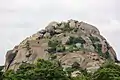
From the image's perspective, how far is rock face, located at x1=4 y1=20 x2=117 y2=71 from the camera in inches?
3474

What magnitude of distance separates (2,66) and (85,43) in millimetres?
24887

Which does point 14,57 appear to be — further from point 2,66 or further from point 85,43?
point 85,43

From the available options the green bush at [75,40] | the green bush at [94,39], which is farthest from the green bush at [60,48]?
the green bush at [94,39]

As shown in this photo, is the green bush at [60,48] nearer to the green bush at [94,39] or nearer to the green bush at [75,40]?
the green bush at [75,40]

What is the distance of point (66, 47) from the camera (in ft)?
307

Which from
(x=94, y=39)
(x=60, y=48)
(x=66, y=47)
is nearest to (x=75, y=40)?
(x=66, y=47)

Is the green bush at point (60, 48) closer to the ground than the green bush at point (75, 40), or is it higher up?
closer to the ground

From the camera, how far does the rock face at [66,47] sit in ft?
290

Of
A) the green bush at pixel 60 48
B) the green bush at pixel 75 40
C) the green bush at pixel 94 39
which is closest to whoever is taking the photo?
the green bush at pixel 60 48

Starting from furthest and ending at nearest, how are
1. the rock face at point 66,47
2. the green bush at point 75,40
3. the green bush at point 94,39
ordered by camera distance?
the green bush at point 94,39 → the green bush at point 75,40 → the rock face at point 66,47

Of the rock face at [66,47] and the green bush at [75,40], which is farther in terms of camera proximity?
the green bush at [75,40]

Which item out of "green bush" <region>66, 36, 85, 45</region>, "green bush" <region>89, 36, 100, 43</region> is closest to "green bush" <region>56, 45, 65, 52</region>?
"green bush" <region>66, 36, 85, 45</region>

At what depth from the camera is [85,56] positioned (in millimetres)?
88688

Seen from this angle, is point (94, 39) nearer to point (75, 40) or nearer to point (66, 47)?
point (75, 40)
